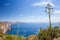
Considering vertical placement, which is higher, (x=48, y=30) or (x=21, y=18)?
(x=21, y=18)

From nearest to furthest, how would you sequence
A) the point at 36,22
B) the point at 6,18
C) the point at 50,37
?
the point at 50,37, the point at 36,22, the point at 6,18

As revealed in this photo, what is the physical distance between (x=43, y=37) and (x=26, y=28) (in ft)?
1.07

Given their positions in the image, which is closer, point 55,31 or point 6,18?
point 55,31

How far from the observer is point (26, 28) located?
2.25 metres

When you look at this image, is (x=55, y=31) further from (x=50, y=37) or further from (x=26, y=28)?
(x=26, y=28)

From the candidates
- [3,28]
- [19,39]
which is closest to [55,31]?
[19,39]

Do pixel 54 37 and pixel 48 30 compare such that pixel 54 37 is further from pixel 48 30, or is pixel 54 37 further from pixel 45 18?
pixel 45 18

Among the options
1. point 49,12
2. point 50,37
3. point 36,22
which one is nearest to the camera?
point 50,37

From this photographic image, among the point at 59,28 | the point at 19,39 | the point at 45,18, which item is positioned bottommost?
the point at 19,39

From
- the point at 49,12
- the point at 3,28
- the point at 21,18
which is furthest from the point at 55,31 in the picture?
the point at 3,28

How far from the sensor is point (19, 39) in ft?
6.91

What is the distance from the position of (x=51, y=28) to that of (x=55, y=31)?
96 mm

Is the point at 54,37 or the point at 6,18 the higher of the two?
the point at 6,18

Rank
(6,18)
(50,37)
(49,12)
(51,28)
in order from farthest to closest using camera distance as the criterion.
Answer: (6,18) → (49,12) → (51,28) → (50,37)
